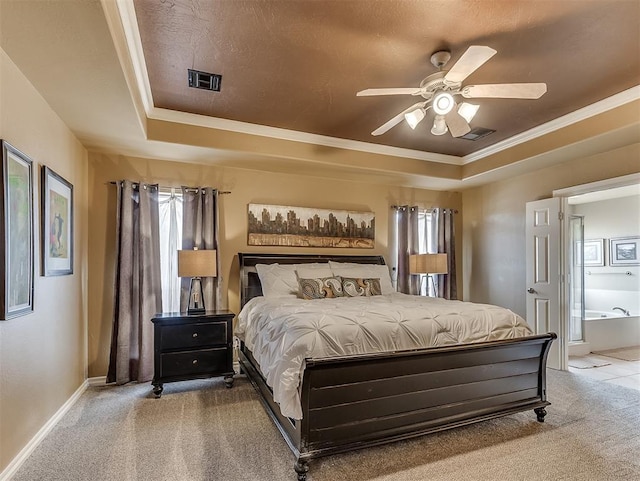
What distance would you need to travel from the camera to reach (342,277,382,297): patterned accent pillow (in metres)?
3.91

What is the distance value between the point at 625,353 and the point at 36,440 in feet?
22.2

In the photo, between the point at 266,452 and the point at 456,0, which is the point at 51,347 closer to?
the point at 266,452

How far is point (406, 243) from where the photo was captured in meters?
5.15

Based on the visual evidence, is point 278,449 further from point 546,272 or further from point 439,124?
point 546,272

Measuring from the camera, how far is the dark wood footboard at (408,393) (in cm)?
204

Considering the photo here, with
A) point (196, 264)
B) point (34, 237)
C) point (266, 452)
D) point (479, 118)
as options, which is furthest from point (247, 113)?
point (266, 452)

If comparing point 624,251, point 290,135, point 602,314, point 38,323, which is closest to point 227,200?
point 290,135

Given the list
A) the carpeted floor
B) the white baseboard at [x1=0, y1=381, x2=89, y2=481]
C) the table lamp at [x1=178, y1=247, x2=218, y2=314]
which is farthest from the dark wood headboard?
the white baseboard at [x1=0, y1=381, x2=89, y2=481]

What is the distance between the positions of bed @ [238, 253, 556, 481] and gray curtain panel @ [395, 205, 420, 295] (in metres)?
2.41

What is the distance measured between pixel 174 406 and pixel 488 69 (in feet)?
12.4

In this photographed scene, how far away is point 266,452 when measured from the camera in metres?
2.26

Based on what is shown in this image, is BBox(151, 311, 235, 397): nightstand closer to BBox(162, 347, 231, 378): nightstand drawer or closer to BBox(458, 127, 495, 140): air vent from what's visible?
→ BBox(162, 347, 231, 378): nightstand drawer

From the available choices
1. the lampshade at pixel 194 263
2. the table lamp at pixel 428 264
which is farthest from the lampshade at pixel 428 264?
the lampshade at pixel 194 263

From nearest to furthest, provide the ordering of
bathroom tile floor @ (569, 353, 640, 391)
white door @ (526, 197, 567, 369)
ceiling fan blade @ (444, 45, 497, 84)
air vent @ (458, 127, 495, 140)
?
1. ceiling fan blade @ (444, 45, 497, 84)
2. bathroom tile floor @ (569, 353, 640, 391)
3. air vent @ (458, 127, 495, 140)
4. white door @ (526, 197, 567, 369)
